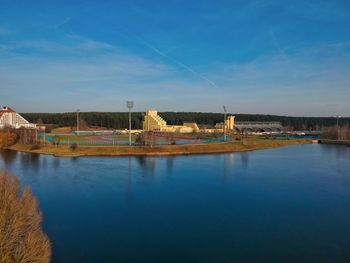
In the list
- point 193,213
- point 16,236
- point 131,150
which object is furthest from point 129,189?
point 131,150

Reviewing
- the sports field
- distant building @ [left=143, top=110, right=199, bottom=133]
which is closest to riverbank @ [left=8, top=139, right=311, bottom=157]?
the sports field

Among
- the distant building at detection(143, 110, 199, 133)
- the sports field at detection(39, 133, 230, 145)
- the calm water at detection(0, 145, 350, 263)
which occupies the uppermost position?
the distant building at detection(143, 110, 199, 133)

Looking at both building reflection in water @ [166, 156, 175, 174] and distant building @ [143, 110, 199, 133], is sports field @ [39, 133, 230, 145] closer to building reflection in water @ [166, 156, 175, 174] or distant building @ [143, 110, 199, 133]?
building reflection in water @ [166, 156, 175, 174]

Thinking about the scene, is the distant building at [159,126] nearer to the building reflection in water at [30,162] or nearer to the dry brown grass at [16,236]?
the building reflection in water at [30,162]

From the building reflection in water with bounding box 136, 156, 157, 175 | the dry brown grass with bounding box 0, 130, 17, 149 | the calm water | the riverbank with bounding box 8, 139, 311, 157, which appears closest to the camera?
the calm water

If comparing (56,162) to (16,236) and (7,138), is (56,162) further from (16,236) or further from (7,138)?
(16,236)

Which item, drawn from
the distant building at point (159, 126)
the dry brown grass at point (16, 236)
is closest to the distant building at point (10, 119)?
the distant building at point (159, 126)

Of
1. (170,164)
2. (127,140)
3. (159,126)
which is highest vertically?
(159,126)

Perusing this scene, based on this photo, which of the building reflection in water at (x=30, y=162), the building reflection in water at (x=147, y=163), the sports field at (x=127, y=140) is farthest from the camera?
the sports field at (x=127, y=140)

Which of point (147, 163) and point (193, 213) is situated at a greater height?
point (147, 163)
